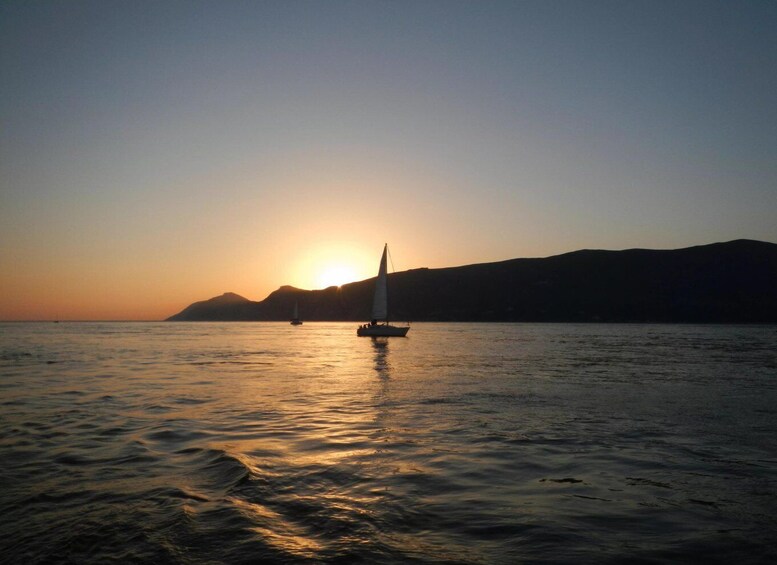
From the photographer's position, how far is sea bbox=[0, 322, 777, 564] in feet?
24.7

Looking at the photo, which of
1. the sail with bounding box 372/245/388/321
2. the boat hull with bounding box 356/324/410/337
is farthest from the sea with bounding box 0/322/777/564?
A: the boat hull with bounding box 356/324/410/337

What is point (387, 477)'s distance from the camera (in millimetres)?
11305

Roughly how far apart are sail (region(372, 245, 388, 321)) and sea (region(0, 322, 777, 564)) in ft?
191

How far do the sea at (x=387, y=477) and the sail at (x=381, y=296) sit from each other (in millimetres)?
58285

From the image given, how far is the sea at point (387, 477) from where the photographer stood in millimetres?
7523

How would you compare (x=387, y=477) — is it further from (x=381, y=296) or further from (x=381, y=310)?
(x=381, y=310)

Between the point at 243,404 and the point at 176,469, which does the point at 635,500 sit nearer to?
the point at 176,469

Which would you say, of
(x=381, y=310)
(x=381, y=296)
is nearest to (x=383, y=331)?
(x=381, y=310)

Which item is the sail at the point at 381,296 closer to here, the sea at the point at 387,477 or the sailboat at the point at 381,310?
the sailboat at the point at 381,310

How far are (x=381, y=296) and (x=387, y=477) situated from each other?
7560 centimetres

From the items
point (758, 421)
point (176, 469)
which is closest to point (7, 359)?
point (176, 469)

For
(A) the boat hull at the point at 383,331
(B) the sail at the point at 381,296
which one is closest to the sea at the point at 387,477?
(B) the sail at the point at 381,296

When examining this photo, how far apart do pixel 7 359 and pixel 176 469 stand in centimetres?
4604

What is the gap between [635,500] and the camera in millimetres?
9867
